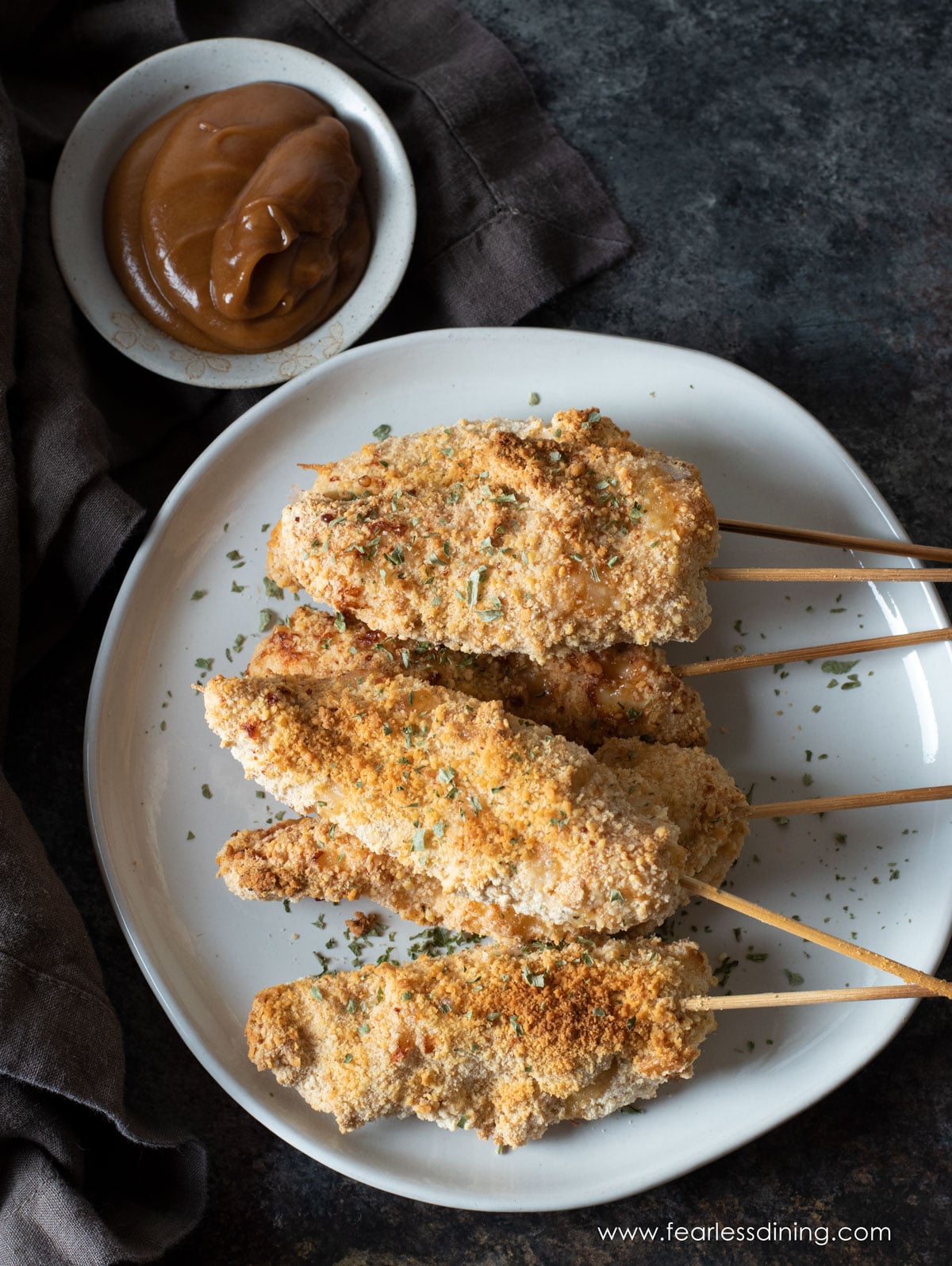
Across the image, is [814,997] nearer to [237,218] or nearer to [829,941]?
[829,941]

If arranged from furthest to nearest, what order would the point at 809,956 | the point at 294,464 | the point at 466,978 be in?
the point at 294,464
the point at 809,956
the point at 466,978

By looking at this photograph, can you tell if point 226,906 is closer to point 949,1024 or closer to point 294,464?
point 294,464

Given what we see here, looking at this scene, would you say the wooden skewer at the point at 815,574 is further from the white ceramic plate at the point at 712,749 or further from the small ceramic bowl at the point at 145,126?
the small ceramic bowl at the point at 145,126

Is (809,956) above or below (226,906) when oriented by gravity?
below

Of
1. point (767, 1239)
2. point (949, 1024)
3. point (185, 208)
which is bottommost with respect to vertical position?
point (767, 1239)

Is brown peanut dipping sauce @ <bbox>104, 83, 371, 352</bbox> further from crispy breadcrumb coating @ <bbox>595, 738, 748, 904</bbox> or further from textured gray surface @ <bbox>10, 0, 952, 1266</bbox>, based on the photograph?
crispy breadcrumb coating @ <bbox>595, 738, 748, 904</bbox>

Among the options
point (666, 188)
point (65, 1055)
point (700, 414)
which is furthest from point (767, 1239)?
point (666, 188)

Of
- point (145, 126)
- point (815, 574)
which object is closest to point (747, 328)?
point (815, 574)

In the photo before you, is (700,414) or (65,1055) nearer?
(65,1055)
